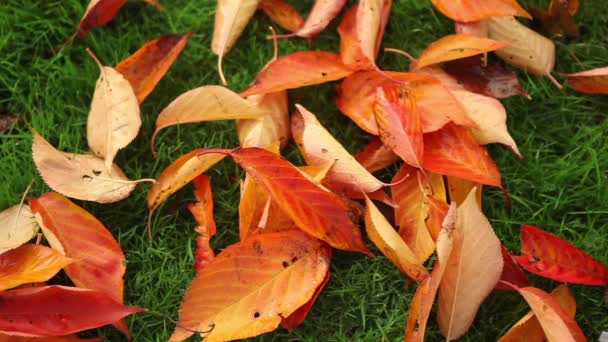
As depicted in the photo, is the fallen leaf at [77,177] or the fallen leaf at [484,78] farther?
the fallen leaf at [484,78]

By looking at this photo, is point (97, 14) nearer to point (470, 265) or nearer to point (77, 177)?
point (77, 177)

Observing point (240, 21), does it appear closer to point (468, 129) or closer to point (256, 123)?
point (256, 123)

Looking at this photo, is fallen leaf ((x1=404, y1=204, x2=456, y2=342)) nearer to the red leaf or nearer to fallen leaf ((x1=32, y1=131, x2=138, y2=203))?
the red leaf

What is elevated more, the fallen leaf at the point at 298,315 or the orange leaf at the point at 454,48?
the orange leaf at the point at 454,48

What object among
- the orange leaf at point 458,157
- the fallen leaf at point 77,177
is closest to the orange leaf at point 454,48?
the orange leaf at point 458,157

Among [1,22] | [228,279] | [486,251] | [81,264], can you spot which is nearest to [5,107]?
[1,22]

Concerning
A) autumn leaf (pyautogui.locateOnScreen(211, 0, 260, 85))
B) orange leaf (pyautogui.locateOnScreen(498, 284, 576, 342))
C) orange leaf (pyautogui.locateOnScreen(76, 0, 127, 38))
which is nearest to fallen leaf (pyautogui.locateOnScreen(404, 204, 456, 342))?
orange leaf (pyautogui.locateOnScreen(498, 284, 576, 342))

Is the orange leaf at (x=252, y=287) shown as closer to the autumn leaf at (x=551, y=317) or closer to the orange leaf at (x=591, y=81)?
the autumn leaf at (x=551, y=317)

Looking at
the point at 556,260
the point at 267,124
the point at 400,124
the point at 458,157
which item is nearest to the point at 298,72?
the point at 267,124
